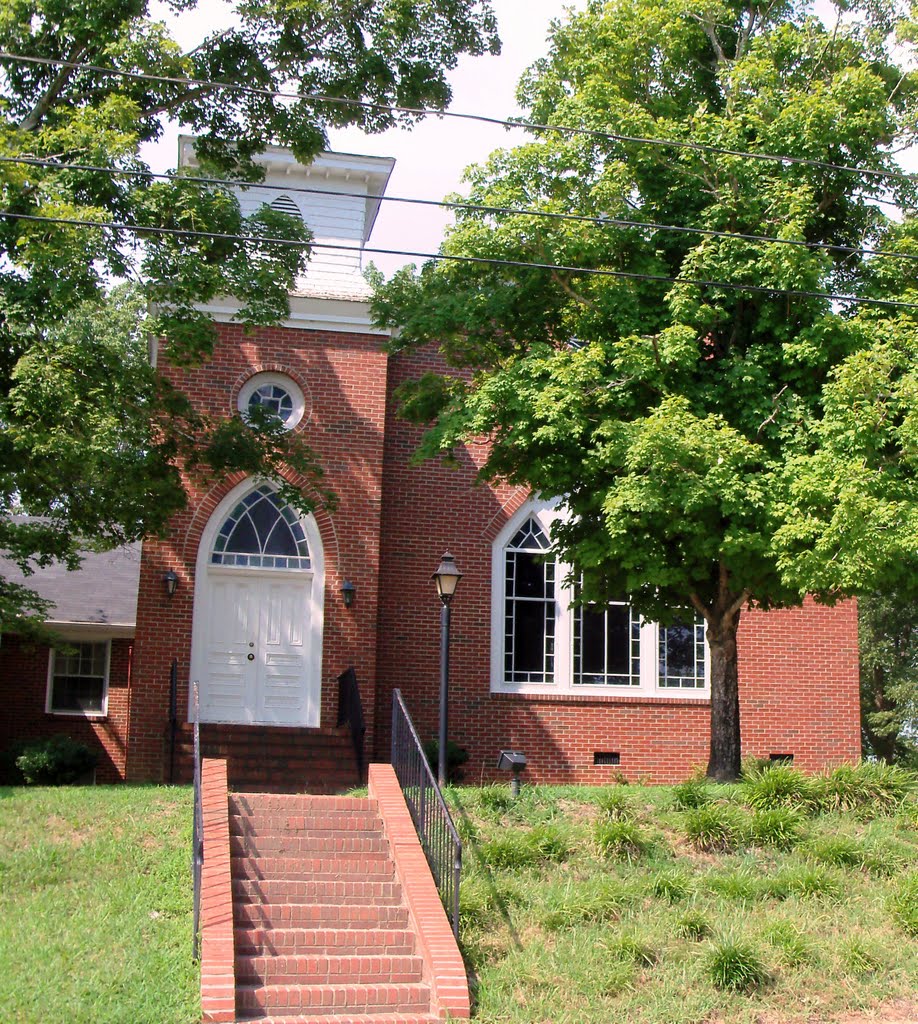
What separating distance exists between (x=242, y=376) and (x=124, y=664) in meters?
7.31

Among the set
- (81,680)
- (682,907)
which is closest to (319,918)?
(682,907)

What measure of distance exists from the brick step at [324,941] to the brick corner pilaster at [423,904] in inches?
7.8

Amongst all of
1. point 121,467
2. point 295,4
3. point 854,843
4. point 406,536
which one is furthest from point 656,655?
point 295,4

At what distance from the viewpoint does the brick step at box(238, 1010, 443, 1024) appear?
8.95m

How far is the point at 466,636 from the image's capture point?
1853cm

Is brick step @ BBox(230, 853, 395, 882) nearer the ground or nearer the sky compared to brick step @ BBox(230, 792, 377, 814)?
nearer the ground

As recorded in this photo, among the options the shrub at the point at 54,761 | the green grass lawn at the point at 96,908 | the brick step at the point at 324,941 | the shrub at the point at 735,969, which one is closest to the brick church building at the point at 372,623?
the shrub at the point at 54,761

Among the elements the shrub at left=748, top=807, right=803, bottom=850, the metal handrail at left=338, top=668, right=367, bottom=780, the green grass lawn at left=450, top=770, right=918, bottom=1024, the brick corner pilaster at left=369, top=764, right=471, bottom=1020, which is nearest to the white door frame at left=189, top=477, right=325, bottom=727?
the metal handrail at left=338, top=668, right=367, bottom=780

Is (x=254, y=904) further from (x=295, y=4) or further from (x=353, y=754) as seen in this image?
(x=295, y=4)

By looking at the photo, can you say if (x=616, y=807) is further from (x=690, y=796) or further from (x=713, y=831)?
(x=713, y=831)

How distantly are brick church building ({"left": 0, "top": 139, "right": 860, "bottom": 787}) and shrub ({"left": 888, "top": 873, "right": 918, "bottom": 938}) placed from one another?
5913mm

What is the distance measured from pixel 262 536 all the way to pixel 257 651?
5.44ft

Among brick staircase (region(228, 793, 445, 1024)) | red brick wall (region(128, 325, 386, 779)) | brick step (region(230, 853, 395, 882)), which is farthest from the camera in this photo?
red brick wall (region(128, 325, 386, 779))

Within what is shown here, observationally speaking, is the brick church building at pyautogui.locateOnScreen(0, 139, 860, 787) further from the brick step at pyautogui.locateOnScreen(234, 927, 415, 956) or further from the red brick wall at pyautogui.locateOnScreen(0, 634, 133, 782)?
the brick step at pyautogui.locateOnScreen(234, 927, 415, 956)
